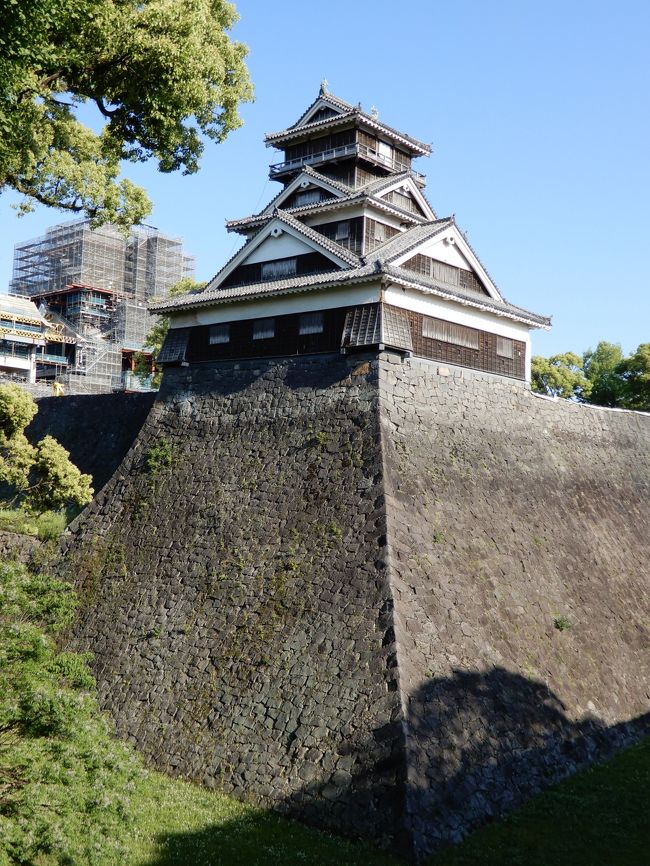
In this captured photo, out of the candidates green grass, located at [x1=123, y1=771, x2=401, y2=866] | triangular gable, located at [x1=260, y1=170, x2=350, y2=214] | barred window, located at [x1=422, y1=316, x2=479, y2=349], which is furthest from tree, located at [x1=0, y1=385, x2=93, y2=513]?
triangular gable, located at [x1=260, y1=170, x2=350, y2=214]

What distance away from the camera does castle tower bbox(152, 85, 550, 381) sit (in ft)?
61.0

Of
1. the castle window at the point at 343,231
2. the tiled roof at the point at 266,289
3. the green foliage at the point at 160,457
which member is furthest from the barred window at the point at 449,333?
the green foliage at the point at 160,457

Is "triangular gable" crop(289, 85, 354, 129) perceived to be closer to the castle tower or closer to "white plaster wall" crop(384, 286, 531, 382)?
the castle tower

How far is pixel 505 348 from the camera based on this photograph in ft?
70.7

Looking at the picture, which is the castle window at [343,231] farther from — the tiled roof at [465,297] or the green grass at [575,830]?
Answer: the green grass at [575,830]

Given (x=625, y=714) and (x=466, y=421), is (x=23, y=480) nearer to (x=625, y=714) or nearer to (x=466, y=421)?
(x=466, y=421)

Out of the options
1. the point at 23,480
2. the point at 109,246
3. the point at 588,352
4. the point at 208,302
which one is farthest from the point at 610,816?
the point at 109,246

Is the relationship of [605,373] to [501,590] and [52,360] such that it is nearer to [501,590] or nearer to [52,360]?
[501,590]

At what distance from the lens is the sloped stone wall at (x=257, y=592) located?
13180mm

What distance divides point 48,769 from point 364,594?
675 centimetres

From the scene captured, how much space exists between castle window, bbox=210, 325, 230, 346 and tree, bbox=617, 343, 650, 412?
2471cm

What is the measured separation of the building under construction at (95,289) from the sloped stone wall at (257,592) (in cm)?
4061

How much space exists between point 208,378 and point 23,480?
5861 millimetres

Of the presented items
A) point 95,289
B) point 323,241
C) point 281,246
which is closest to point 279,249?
point 281,246
